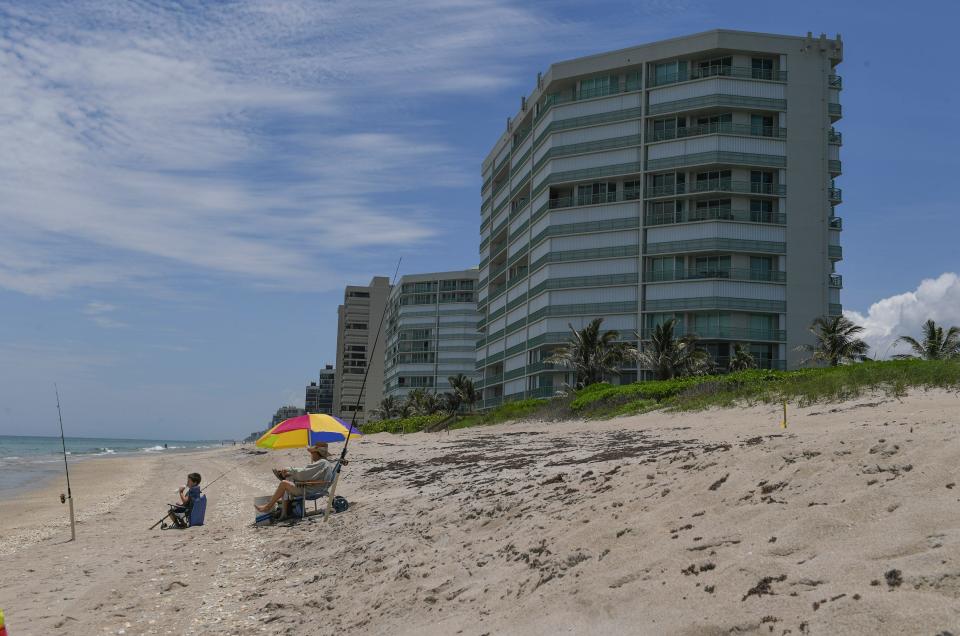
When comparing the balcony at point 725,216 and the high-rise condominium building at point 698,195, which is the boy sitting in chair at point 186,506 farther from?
the balcony at point 725,216

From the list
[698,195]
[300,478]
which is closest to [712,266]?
[698,195]

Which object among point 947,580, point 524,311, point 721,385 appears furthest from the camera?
point 524,311

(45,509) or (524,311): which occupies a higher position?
(524,311)

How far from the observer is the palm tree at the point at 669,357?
51.4 meters

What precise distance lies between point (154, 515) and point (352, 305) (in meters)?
160

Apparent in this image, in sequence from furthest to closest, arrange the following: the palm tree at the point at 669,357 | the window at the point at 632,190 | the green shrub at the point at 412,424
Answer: the green shrub at the point at 412,424, the window at the point at 632,190, the palm tree at the point at 669,357

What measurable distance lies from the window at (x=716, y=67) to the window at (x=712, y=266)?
14713mm

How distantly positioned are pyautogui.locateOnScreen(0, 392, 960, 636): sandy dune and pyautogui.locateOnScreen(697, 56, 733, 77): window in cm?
5345

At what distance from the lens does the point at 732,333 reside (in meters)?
61.3

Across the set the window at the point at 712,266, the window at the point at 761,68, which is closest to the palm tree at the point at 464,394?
the window at the point at 712,266

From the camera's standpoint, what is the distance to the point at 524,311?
2995 inches

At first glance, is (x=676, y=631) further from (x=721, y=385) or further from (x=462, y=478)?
(x=721, y=385)

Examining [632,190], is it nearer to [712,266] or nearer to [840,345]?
[712,266]

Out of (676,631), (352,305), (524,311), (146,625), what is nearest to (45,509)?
(146,625)
